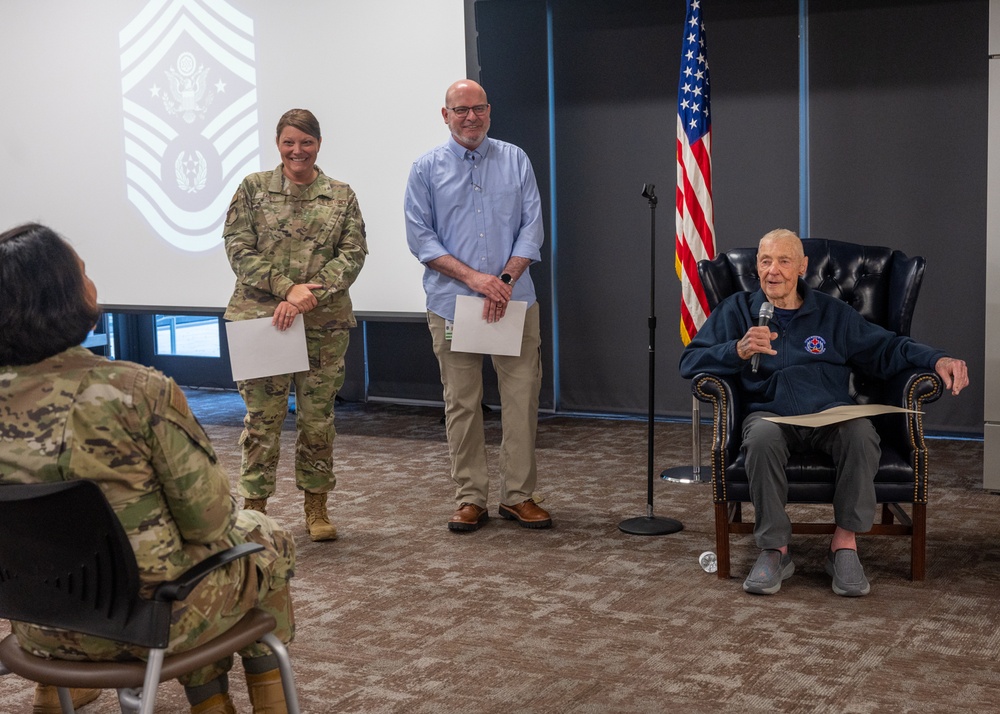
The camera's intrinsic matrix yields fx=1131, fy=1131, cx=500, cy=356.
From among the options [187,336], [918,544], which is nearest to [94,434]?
[918,544]

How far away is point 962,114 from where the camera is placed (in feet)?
18.6

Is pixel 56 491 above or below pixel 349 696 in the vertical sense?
above

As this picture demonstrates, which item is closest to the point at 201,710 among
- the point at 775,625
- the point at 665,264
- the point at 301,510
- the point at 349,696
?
the point at 349,696

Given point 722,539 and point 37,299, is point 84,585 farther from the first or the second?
point 722,539

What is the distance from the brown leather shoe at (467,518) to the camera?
424 cm

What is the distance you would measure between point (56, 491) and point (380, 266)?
14.8 feet

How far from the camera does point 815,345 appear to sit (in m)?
3.71

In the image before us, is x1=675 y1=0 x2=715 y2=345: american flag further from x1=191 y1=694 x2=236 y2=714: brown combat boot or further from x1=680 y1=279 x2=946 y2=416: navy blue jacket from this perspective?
x1=191 y1=694 x2=236 y2=714: brown combat boot

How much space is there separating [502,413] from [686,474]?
1255 millimetres

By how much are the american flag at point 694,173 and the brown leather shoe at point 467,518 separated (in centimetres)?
147

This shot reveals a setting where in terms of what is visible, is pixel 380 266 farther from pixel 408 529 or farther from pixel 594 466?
pixel 408 529

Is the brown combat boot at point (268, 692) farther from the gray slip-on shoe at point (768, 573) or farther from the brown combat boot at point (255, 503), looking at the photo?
the brown combat boot at point (255, 503)

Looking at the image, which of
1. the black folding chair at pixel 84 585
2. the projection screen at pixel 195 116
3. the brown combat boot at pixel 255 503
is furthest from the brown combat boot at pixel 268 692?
the projection screen at pixel 195 116

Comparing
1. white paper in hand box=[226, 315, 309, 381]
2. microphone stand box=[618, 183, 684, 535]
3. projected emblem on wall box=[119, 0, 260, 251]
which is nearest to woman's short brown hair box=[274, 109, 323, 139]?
white paper in hand box=[226, 315, 309, 381]
